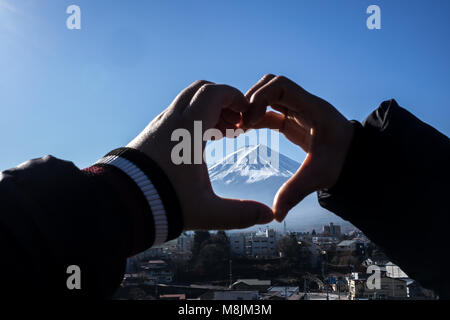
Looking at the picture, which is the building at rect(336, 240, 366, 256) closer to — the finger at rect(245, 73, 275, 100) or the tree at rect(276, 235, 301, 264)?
the tree at rect(276, 235, 301, 264)

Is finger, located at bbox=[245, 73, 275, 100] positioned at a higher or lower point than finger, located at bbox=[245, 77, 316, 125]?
higher

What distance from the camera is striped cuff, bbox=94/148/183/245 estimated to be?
506 mm

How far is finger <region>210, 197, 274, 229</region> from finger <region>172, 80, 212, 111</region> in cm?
19

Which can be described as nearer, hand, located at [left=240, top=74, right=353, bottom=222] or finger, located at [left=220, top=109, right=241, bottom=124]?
hand, located at [left=240, top=74, right=353, bottom=222]

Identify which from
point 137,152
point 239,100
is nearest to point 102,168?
point 137,152

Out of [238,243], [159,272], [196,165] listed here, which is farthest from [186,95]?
[238,243]

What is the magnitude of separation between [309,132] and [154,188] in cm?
49

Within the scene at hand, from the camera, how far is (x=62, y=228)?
38 centimetres

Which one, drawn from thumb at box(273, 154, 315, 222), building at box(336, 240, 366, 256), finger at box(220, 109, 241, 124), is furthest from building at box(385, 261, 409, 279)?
building at box(336, 240, 366, 256)

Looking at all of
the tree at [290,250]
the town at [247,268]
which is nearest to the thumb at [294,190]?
the town at [247,268]

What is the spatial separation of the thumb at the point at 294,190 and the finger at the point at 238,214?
4cm

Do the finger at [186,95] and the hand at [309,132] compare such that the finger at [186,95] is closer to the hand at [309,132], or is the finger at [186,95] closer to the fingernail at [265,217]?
the hand at [309,132]

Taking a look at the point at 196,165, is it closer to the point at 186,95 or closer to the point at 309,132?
the point at 186,95
